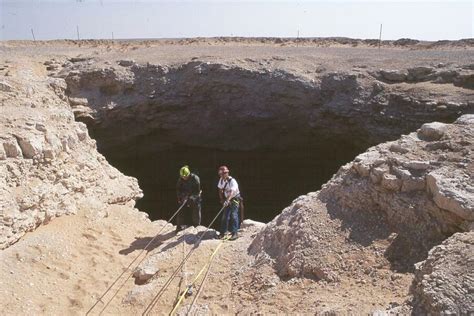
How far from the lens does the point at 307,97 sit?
13734 mm

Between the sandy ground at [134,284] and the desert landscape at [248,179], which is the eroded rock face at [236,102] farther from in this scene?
the sandy ground at [134,284]

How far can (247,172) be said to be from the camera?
1709 cm

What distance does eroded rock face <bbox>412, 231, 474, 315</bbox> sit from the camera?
3986 millimetres

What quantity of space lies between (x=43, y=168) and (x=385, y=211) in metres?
6.45

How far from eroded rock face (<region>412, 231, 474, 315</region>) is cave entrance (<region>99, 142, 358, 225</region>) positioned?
11.1 meters

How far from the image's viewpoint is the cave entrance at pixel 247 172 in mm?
15984

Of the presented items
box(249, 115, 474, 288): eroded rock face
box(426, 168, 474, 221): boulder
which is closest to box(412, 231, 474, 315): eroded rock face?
box(426, 168, 474, 221): boulder

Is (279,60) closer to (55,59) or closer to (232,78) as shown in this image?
(232,78)

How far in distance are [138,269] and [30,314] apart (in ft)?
6.06

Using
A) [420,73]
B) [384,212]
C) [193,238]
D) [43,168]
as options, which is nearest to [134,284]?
[193,238]

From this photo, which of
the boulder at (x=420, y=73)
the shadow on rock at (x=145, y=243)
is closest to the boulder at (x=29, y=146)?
the shadow on rock at (x=145, y=243)

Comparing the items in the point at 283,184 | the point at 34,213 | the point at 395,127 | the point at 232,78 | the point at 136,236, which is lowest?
the point at 283,184

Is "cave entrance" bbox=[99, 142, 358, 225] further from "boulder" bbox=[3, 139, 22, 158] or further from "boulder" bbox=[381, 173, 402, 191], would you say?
"boulder" bbox=[381, 173, 402, 191]

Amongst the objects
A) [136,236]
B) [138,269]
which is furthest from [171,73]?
[138,269]
